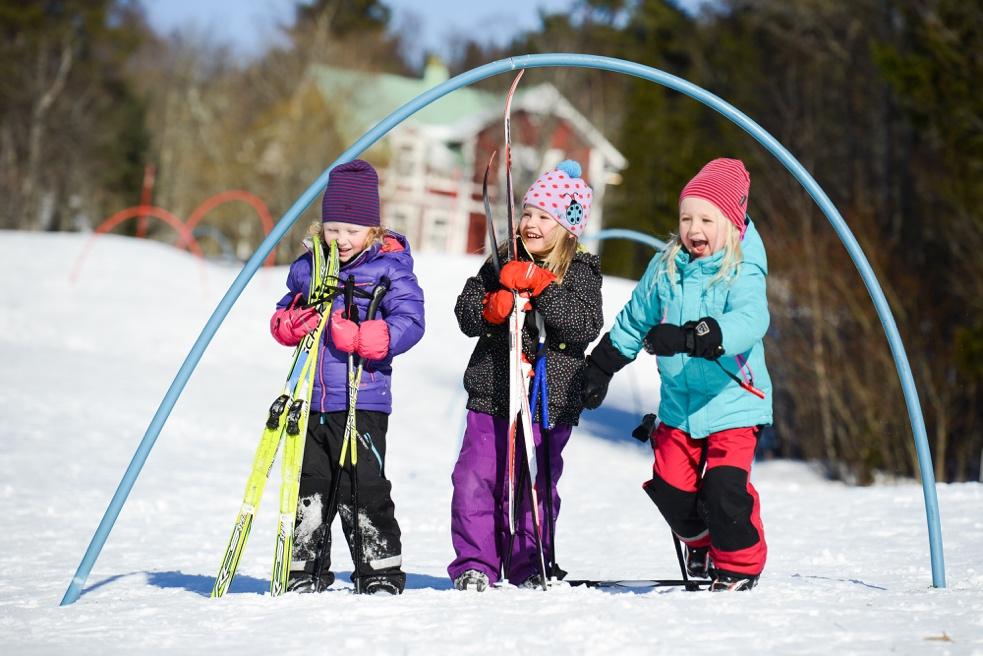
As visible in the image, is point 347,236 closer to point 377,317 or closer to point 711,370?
point 377,317

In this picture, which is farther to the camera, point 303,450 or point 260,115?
point 260,115

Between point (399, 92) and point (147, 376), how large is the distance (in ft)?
107

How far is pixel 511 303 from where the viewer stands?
4.48 meters

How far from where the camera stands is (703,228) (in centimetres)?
446

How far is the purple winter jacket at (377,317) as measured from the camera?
4.59m

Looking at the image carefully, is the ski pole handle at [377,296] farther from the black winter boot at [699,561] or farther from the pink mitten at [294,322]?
the black winter boot at [699,561]

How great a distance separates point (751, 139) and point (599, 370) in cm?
2423

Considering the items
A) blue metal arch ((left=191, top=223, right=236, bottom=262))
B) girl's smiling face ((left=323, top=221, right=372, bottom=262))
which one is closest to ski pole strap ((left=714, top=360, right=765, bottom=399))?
girl's smiling face ((left=323, top=221, right=372, bottom=262))

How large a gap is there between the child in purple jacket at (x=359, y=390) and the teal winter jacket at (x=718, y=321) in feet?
2.96

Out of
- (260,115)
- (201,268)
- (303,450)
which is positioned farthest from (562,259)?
(260,115)

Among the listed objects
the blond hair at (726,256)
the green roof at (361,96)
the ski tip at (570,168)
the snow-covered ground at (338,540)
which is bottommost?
the snow-covered ground at (338,540)

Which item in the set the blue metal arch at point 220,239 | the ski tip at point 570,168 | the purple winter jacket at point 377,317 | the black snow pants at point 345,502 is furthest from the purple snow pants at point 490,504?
the blue metal arch at point 220,239

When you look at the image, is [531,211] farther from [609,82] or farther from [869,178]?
[609,82]

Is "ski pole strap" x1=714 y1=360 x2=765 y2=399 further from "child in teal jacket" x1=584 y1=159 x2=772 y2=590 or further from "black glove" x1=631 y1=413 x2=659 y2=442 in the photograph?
"black glove" x1=631 y1=413 x2=659 y2=442
